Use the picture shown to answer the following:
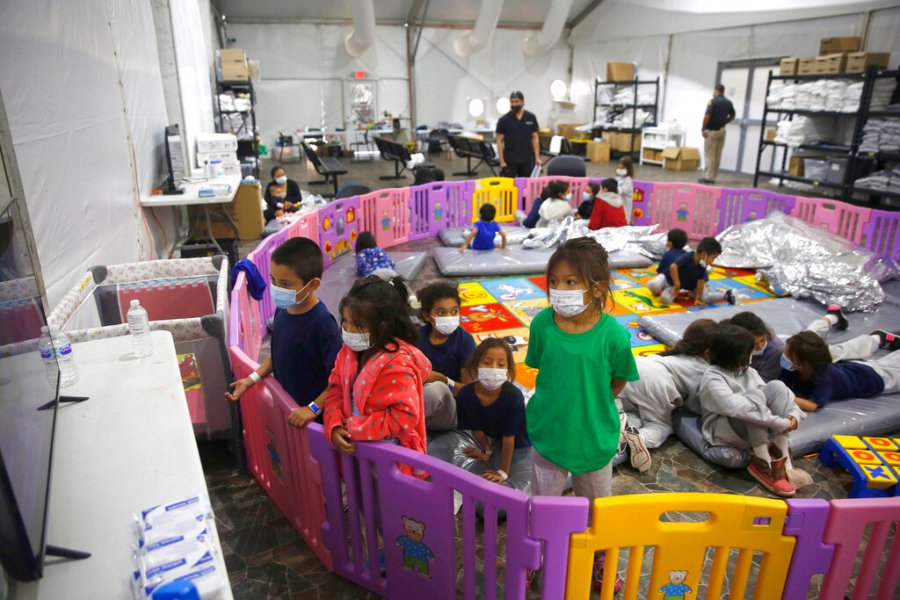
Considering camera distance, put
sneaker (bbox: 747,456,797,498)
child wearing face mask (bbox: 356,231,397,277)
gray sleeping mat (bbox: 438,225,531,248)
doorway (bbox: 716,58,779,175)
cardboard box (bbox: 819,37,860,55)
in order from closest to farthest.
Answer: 1. sneaker (bbox: 747,456,797,498)
2. child wearing face mask (bbox: 356,231,397,277)
3. gray sleeping mat (bbox: 438,225,531,248)
4. cardboard box (bbox: 819,37,860,55)
5. doorway (bbox: 716,58,779,175)

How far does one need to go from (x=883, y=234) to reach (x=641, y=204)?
2912 mm

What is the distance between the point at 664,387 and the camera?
3502mm

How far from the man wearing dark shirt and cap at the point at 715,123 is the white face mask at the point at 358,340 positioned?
11672mm

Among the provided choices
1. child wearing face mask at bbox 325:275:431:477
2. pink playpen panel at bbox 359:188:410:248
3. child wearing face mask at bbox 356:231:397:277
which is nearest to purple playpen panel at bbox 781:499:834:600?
child wearing face mask at bbox 325:275:431:477

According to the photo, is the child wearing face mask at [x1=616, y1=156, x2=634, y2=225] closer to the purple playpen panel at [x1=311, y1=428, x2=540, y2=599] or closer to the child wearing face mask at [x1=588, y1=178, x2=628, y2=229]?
the child wearing face mask at [x1=588, y1=178, x2=628, y2=229]

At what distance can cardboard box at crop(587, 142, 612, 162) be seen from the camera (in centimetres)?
1602

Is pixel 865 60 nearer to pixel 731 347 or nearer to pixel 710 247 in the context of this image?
pixel 710 247

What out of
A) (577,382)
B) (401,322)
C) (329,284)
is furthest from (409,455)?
(329,284)

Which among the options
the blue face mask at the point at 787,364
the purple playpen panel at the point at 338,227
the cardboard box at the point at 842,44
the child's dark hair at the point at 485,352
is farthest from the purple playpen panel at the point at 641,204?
the child's dark hair at the point at 485,352

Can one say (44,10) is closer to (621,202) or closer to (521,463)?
(521,463)

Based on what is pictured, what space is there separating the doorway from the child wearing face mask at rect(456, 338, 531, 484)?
12.2 meters

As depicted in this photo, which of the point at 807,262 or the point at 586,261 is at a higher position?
the point at 586,261

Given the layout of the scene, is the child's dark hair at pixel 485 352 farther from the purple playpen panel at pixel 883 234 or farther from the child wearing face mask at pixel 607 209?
the purple playpen panel at pixel 883 234

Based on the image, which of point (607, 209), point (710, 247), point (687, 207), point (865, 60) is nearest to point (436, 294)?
point (710, 247)
